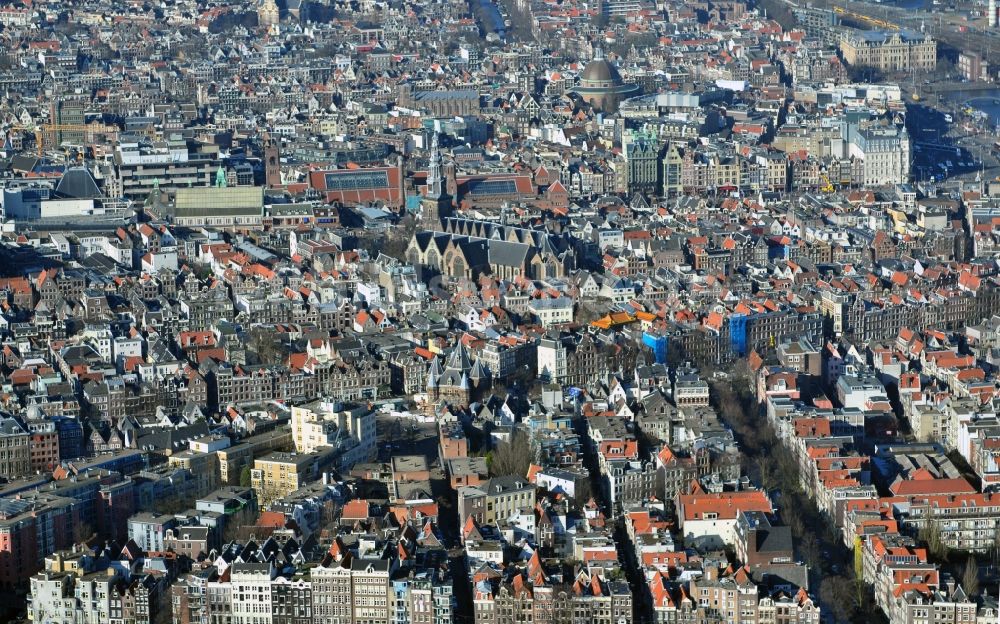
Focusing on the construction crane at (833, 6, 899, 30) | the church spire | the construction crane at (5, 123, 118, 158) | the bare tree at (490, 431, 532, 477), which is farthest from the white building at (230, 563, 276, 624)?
the construction crane at (833, 6, 899, 30)

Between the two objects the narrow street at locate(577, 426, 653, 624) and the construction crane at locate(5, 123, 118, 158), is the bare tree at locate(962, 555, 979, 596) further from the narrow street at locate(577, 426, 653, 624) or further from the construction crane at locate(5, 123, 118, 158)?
the construction crane at locate(5, 123, 118, 158)

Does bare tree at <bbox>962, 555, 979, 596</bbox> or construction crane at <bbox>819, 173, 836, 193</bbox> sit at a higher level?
bare tree at <bbox>962, 555, 979, 596</bbox>

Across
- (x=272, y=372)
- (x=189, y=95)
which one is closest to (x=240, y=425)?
(x=272, y=372)

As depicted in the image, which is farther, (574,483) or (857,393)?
(857,393)

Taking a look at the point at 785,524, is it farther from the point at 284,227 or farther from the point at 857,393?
the point at 284,227

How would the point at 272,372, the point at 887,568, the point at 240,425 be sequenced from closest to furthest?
the point at 887,568 → the point at 240,425 → the point at 272,372
